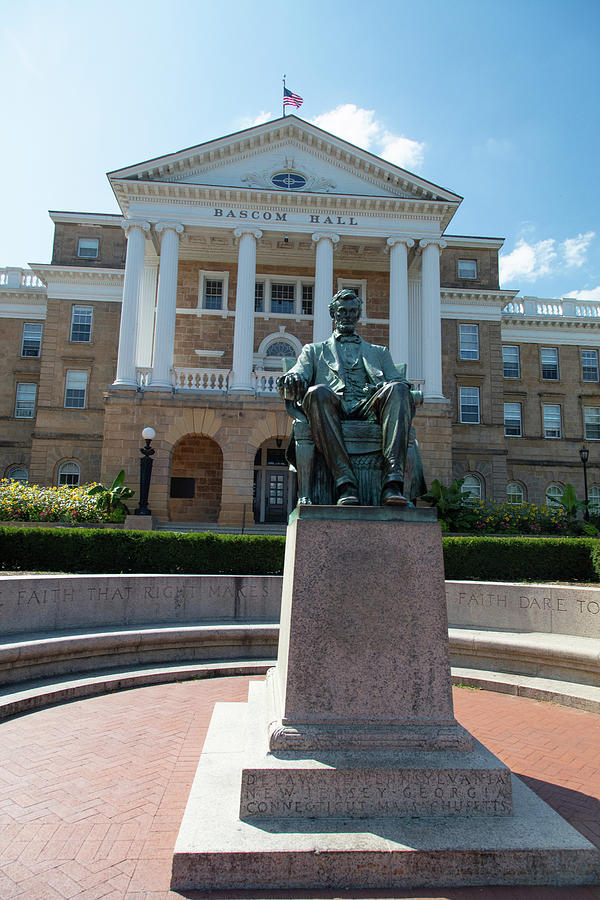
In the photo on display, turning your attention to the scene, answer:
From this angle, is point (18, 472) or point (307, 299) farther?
point (18, 472)

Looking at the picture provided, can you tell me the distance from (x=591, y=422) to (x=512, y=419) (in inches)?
204

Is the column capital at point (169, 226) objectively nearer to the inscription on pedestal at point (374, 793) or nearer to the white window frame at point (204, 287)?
the white window frame at point (204, 287)

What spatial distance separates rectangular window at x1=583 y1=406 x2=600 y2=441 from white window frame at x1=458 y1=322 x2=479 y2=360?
873 centimetres

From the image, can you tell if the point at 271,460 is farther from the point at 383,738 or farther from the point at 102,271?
the point at 383,738

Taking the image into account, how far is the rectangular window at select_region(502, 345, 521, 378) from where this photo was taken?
36500 millimetres

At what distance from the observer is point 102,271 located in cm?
3198

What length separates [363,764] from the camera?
3436 mm

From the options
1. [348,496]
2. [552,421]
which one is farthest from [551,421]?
[348,496]

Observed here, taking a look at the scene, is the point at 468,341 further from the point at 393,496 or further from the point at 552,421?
the point at 393,496

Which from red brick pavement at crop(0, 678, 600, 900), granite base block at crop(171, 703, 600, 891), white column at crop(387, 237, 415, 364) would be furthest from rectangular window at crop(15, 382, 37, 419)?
granite base block at crop(171, 703, 600, 891)

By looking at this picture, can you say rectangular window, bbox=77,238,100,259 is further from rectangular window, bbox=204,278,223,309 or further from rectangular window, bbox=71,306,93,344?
rectangular window, bbox=204,278,223,309

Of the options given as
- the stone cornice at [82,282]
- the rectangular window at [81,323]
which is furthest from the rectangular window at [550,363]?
the rectangular window at [81,323]

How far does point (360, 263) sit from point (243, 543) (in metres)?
21.9

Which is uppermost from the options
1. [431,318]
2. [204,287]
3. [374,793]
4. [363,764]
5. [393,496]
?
[204,287]
